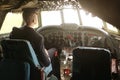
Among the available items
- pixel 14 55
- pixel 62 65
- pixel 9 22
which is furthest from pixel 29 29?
pixel 9 22

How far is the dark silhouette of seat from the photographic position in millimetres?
2729

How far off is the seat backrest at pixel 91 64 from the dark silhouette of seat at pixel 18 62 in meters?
0.44

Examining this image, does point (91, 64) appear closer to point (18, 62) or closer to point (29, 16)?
point (18, 62)

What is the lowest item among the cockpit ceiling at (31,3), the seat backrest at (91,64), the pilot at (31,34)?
the seat backrest at (91,64)

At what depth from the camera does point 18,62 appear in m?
2.79

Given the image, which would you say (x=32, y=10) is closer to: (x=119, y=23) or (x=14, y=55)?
(x=14, y=55)

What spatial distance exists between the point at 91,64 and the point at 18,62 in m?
0.78

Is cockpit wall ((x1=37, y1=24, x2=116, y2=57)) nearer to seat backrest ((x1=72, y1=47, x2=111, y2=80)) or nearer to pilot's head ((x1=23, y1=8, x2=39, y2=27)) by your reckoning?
pilot's head ((x1=23, y1=8, x2=39, y2=27))

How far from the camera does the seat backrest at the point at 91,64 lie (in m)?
2.63

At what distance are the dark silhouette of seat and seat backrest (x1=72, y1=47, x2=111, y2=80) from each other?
0.44m

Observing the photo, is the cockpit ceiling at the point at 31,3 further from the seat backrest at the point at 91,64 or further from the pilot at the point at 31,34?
the seat backrest at the point at 91,64

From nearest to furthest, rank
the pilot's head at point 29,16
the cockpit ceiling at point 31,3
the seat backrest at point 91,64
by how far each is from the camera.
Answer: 1. the seat backrest at point 91,64
2. the cockpit ceiling at point 31,3
3. the pilot's head at point 29,16

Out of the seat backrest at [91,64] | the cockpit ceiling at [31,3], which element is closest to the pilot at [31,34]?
the cockpit ceiling at [31,3]

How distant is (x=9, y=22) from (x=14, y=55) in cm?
344
